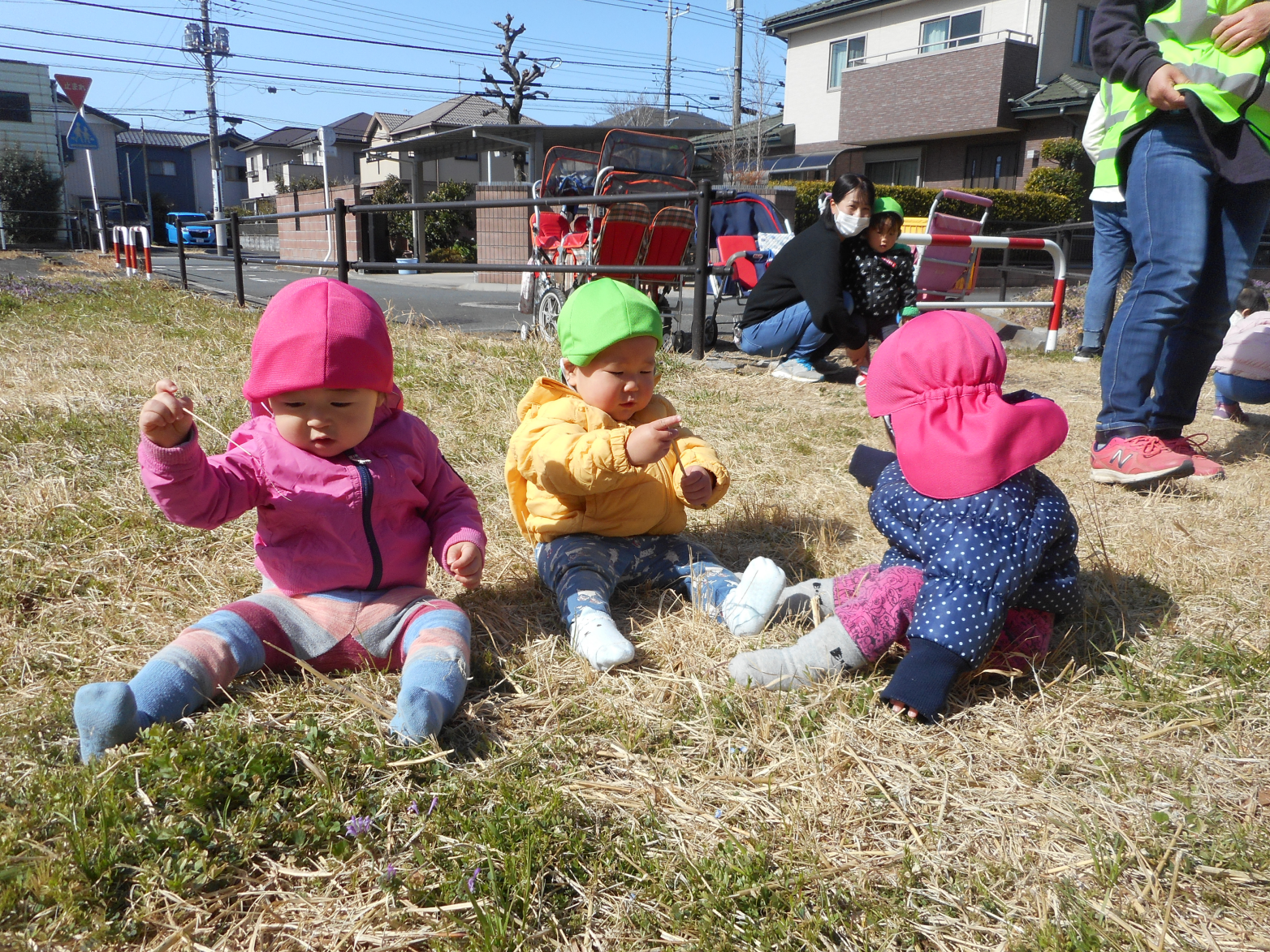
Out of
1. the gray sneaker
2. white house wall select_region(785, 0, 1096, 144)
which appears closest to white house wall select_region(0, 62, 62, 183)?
white house wall select_region(785, 0, 1096, 144)

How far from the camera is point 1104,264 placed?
5867mm

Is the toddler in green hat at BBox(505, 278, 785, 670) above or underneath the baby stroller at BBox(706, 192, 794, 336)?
underneath

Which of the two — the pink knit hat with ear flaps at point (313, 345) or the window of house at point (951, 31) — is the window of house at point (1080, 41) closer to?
the window of house at point (951, 31)

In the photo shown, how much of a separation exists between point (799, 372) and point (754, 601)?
361 cm

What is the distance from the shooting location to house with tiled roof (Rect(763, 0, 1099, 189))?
23125 millimetres

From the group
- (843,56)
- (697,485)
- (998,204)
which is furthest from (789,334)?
(843,56)

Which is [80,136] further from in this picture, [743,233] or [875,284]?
[875,284]

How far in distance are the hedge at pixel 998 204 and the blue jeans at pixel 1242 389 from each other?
1662 cm

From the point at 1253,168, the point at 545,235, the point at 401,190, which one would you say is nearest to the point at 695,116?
the point at 401,190

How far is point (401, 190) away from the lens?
2934cm

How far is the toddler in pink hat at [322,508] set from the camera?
1625 mm

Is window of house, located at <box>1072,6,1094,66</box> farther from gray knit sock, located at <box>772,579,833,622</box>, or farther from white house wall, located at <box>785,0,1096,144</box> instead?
gray knit sock, located at <box>772,579,833,622</box>

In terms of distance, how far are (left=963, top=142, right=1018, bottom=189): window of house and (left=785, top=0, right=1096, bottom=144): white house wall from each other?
1.87m

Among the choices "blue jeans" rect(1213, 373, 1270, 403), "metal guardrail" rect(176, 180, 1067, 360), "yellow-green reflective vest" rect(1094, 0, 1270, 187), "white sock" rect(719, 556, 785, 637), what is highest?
"yellow-green reflective vest" rect(1094, 0, 1270, 187)
